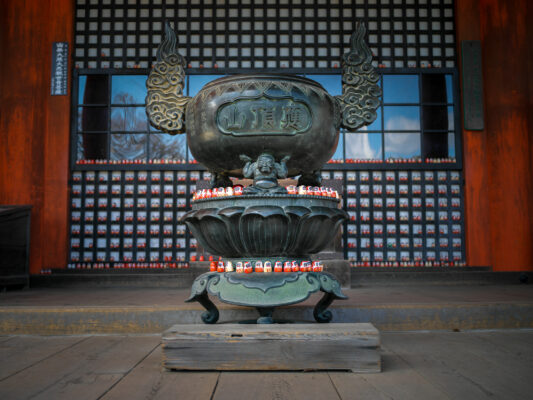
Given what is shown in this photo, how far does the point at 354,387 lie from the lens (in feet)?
4.52

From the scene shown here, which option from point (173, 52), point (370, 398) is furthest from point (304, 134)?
point (370, 398)

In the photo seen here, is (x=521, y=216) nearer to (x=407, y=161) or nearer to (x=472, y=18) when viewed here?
(x=407, y=161)

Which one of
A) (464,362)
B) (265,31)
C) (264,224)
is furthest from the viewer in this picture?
(265,31)

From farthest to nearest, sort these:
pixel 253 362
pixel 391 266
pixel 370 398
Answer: pixel 391 266
pixel 253 362
pixel 370 398

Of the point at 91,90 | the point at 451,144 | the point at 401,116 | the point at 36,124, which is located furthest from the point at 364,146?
the point at 36,124

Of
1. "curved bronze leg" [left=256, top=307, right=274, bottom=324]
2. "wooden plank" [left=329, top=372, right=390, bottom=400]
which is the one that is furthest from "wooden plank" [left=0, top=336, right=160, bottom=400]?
"wooden plank" [left=329, top=372, right=390, bottom=400]

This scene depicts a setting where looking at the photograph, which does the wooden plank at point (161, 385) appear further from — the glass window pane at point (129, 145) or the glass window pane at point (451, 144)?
the glass window pane at point (451, 144)

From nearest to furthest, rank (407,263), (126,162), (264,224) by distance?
(264,224) → (407,263) → (126,162)

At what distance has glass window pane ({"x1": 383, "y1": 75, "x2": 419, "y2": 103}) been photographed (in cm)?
677

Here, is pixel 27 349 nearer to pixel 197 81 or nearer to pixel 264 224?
pixel 264 224

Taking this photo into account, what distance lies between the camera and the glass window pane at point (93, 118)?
6.68 m

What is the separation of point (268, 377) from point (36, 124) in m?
6.38

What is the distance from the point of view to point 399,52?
22.4 ft

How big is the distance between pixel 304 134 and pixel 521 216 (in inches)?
224
